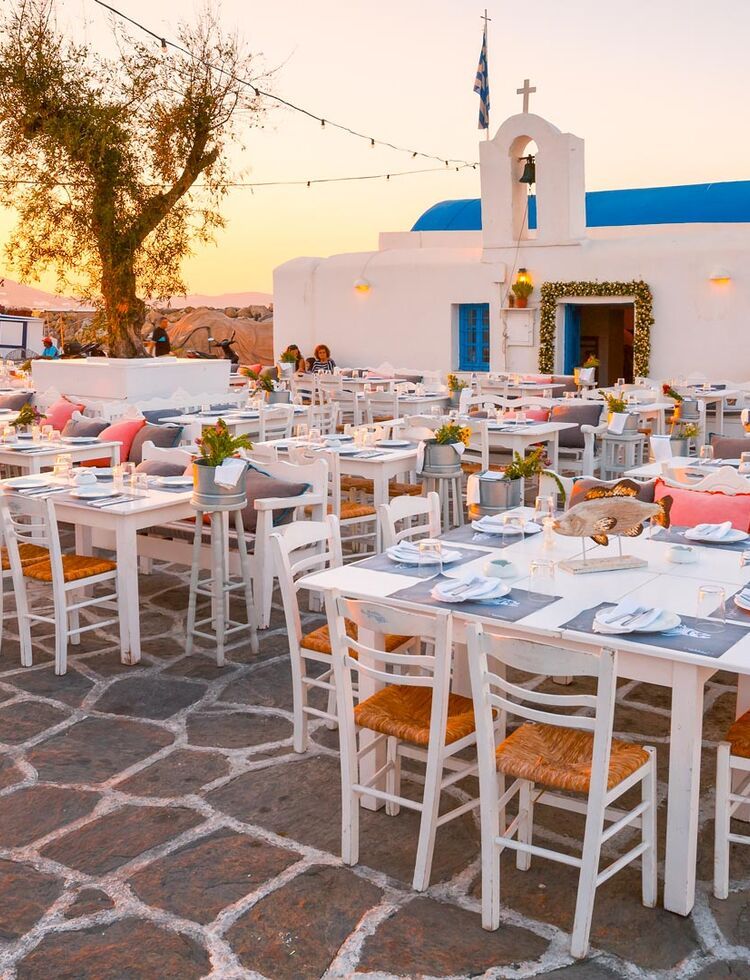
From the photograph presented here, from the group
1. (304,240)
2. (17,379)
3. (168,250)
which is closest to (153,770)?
(168,250)

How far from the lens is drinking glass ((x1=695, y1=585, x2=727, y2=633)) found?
353cm

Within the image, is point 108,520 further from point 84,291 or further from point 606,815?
point 84,291

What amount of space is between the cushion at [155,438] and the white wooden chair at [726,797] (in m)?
6.35

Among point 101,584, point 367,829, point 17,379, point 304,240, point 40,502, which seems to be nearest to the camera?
point 367,829

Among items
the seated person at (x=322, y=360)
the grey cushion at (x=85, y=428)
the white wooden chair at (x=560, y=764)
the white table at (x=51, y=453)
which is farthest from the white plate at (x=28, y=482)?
the seated person at (x=322, y=360)

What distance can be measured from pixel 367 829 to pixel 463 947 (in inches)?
31.9

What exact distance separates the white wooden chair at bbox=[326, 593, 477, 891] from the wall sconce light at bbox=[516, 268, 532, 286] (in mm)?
14714

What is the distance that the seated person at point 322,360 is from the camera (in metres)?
18.5

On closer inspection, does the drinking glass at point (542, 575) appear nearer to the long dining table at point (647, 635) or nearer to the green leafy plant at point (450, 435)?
the long dining table at point (647, 635)

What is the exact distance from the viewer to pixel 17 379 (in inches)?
617

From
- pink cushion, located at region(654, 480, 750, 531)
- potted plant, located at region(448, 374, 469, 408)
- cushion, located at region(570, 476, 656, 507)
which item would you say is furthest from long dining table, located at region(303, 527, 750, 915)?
potted plant, located at region(448, 374, 469, 408)

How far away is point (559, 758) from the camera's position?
334 centimetres

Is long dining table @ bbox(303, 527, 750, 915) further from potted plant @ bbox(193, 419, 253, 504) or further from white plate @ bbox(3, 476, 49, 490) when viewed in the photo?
white plate @ bbox(3, 476, 49, 490)

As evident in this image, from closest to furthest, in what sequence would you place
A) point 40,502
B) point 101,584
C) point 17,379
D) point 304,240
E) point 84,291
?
point 40,502, point 101,584, point 84,291, point 17,379, point 304,240
